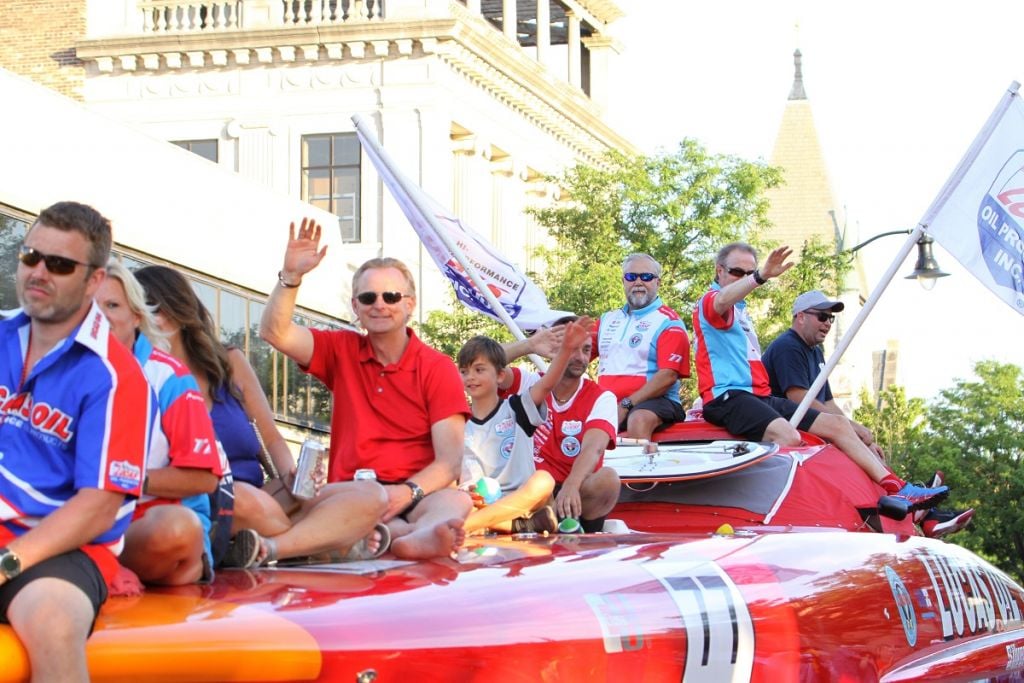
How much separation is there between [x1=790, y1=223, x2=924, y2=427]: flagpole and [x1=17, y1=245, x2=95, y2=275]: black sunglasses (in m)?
6.11

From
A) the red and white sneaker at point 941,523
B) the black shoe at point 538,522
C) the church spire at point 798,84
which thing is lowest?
the red and white sneaker at point 941,523

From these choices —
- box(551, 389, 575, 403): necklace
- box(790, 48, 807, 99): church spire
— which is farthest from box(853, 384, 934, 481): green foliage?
box(790, 48, 807, 99): church spire

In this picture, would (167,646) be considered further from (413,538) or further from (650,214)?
(650,214)

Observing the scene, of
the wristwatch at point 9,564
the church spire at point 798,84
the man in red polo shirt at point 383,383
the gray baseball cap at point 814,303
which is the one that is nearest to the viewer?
the wristwatch at point 9,564

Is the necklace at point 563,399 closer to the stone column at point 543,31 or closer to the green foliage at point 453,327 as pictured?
the green foliage at point 453,327

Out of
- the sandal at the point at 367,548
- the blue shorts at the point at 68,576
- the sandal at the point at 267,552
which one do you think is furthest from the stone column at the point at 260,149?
the blue shorts at the point at 68,576

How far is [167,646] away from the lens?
4090mm

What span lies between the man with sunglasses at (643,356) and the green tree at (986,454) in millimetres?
22272

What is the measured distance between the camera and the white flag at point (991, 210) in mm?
10672

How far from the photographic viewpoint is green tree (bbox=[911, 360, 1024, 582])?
3272 centimetres

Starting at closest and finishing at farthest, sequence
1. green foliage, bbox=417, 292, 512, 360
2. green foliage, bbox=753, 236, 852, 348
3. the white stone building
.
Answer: green foliage, bbox=753, 236, 852, 348 → green foliage, bbox=417, 292, 512, 360 → the white stone building

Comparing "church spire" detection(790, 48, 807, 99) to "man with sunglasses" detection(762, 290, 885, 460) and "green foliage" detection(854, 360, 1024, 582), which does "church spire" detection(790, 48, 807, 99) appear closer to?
"green foliage" detection(854, 360, 1024, 582)

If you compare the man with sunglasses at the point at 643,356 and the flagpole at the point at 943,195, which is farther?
the flagpole at the point at 943,195

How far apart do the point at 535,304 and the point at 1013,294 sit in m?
3.35
